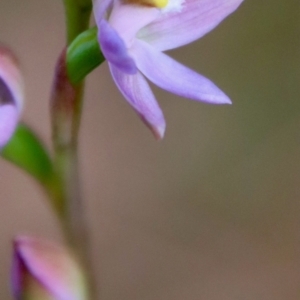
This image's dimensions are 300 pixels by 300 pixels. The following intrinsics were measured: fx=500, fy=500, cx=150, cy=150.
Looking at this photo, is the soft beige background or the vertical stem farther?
the soft beige background

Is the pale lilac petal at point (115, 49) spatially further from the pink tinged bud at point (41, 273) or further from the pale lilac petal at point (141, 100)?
the pink tinged bud at point (41, 273)

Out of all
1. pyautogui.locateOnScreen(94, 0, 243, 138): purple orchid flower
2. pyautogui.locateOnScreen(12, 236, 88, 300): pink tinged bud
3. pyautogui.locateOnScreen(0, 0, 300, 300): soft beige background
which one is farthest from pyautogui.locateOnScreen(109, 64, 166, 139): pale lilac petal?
pyautogui.locateOnScreen(0, 0, 300, 300): soft beige background

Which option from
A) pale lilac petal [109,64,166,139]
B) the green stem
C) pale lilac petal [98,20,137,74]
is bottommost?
pale lilac petal [109,64,166,139]

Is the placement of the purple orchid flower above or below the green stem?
below

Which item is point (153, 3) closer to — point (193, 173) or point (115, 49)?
point (115, 49)

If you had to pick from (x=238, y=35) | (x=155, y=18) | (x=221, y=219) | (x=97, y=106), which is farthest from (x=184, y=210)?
(x=155, y=18)

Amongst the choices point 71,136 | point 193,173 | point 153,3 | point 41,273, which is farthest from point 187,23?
point 193,173

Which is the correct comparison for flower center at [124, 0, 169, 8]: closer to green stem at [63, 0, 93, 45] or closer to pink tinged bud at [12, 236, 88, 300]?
green stem at [63, 0, 93, 45]

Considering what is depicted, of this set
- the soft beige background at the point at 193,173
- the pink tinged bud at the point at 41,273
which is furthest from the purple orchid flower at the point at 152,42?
the soft beige background at the point at 193,173
